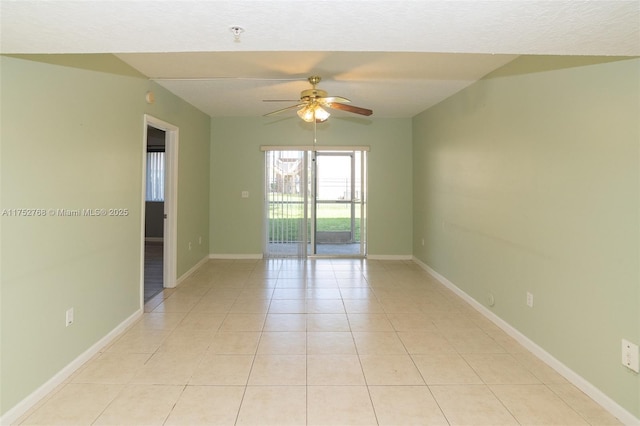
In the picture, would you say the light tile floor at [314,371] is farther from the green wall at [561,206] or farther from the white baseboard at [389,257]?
the white baseboard at [389,257]

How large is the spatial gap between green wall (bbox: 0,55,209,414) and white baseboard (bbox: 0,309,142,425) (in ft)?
0.11

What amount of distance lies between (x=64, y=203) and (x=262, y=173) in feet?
12.9

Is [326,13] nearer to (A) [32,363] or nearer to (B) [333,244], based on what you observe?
(A) [32,363]

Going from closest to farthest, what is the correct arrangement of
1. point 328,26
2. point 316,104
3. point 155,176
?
1. point 328,26
2. point 316,104
3. point 155,176

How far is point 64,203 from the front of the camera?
2.32 meters

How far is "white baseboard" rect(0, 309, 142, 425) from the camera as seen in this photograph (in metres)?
1.88

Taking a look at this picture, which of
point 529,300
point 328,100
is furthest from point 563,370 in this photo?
point 328,100

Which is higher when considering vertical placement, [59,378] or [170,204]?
[170,204]

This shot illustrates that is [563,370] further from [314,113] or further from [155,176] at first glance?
[155,176]

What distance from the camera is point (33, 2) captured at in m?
1.32

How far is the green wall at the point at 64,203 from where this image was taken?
6.25 ft

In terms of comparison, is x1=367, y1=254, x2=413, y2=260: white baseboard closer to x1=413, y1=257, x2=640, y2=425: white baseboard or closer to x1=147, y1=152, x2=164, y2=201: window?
x1=413, y1=257, x2=640, y2=425: white baseboard

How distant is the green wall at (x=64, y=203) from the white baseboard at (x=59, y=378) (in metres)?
0.03

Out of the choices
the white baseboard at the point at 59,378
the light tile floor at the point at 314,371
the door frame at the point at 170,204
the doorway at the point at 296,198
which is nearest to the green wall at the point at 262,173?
the doorway at the point at 296,198
